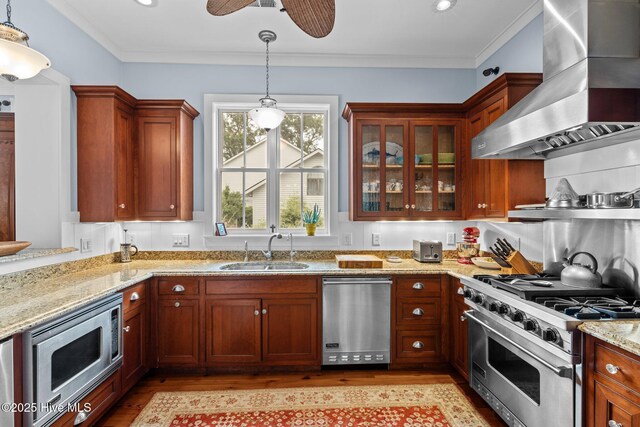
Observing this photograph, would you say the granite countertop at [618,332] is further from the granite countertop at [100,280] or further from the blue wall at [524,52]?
the blue wall at [524,52]

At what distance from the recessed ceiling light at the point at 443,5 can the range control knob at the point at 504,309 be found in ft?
7.24

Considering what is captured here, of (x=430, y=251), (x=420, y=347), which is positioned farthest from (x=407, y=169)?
(x=420, y=347)

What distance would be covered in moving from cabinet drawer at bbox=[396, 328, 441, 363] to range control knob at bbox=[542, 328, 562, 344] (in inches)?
49.5

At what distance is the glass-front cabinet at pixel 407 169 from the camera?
3189mm

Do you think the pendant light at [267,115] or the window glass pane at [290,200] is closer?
the pendant light at [267,115]

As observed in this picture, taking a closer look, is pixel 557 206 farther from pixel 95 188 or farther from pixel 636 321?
pixel 95 188

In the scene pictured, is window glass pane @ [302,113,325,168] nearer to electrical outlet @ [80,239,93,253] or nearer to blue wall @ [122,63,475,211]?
blue wall @ [122,63,475,211]

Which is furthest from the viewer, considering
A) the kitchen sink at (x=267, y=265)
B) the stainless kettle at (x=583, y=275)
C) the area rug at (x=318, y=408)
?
the kitchen sink at (x=267, y=265)

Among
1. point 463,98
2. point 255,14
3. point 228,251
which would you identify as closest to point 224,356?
point 228,251

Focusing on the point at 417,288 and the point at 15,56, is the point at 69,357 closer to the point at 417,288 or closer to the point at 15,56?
the point at 15,56

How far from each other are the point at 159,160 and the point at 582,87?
312 cm

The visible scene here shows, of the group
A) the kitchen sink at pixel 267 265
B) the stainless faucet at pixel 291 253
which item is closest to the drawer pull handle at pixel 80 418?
the kitchen sink at pixel 267 265

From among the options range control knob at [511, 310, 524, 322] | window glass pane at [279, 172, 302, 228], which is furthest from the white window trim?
range control knob at [511, 310, 524, 322]

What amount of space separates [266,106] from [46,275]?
2.05 m
